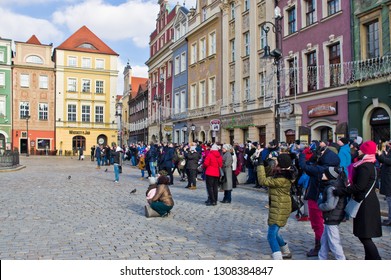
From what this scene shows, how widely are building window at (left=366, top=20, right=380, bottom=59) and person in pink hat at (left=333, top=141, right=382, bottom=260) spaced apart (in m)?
14.4

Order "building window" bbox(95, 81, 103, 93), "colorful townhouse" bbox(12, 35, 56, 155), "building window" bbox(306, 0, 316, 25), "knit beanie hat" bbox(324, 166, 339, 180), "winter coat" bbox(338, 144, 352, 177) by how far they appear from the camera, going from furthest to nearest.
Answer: "building window" bbox(95, 81, 103, 93) → "colorful townhouse" bbox(12, 35, 56, 155) → "building window" bbox(306, 0, 316, 25) → "winter coat" bbox(338, 144, 352, 177) → "knit beanie hat" bbox(324, 166, 339, 180)

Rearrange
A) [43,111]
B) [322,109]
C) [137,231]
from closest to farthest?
[137,231], [322,109], [43,111]

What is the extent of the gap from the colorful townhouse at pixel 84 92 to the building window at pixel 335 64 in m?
44.5

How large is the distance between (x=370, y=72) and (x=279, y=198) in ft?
47.1

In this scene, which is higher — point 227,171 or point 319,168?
point 319,168

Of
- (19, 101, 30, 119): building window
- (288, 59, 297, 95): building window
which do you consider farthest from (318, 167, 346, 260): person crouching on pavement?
(19, 101, 30, 119): building window

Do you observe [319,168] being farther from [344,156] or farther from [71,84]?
[71,84]

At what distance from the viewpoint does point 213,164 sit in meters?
11.3

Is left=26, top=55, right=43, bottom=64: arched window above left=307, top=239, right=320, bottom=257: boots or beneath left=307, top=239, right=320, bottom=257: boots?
above

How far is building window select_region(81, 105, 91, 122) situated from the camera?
196 ft

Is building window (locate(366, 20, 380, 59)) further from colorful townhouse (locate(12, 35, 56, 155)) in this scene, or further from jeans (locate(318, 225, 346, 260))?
colorful townhouse (locate(12, 35, 56, 155))

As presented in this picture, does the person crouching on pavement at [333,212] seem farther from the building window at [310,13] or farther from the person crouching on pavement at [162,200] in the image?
the building window at [310,13]

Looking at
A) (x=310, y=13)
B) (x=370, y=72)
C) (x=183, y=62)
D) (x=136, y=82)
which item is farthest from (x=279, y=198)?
(x=136, y=82)

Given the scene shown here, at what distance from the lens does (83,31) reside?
63.4 meters
